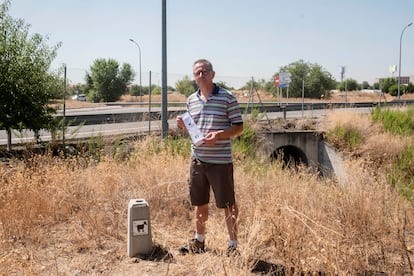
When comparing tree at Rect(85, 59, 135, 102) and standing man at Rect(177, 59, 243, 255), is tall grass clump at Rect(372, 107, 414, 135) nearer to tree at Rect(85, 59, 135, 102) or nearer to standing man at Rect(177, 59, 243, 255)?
standing man at Rect(177, 59, 243, 255)

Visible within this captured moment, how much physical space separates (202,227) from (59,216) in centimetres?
208

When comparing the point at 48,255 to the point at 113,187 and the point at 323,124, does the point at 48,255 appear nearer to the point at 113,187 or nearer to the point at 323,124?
the point at 113,187

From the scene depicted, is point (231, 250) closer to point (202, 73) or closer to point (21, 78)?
point (202, 73)

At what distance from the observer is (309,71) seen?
5231cm

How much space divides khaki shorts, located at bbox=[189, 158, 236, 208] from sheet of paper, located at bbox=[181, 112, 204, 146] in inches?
10.4

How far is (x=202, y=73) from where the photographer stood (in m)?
3.75

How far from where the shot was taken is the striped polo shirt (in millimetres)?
3766

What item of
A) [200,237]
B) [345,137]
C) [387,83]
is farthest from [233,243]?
[387,83]

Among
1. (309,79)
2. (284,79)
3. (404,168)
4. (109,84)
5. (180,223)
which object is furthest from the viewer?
(309,79)

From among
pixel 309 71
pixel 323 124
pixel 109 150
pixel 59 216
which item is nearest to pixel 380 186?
pixel 59 216

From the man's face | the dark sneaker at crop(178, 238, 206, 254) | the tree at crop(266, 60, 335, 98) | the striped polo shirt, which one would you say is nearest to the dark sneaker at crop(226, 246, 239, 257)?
the dark sneaker at crop(178, 238, 206, 254)

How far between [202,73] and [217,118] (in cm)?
45

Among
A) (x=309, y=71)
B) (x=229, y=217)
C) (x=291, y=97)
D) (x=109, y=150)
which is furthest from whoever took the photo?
(x=309, y=71)

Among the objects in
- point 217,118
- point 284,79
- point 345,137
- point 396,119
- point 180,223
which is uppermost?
point 284,79
